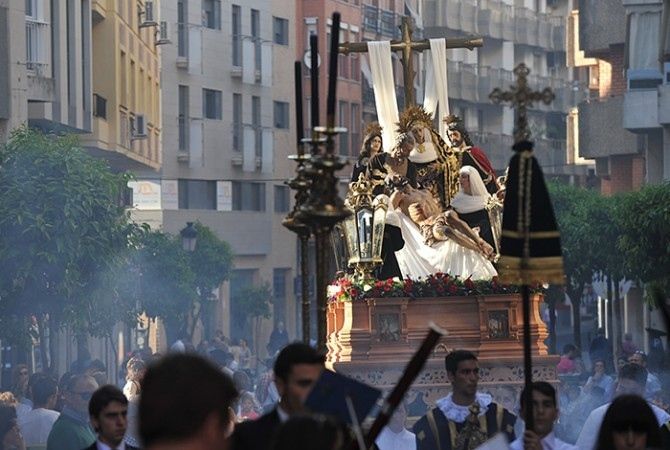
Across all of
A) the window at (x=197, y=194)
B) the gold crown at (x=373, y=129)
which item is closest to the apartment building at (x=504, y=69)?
the window at (x=197, y=194)

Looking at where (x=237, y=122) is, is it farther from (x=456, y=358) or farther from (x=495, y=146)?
(x=456, y=358)

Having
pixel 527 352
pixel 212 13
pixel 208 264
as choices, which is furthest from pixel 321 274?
pixel 212 13

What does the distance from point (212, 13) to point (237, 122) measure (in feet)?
11.4

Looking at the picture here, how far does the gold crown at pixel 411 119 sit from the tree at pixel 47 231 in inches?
251

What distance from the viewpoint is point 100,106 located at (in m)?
43.2

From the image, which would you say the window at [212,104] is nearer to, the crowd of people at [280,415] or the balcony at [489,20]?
the balcony at [489,20]

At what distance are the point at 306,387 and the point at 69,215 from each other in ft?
65.6

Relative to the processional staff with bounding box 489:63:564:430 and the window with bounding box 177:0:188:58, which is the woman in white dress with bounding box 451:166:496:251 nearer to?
the processional staff with bounding box 489:63:564:430

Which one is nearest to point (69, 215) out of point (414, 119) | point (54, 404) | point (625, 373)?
point (414, 119)

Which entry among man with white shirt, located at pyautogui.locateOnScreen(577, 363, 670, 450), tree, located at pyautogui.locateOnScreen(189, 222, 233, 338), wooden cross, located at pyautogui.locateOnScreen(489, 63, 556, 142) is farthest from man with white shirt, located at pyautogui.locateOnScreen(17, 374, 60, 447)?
tree, located at pyautogui.locateOnScreen(189, 222, 233, 338)

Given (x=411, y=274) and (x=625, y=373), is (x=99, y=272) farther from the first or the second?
(x=625, y=373)

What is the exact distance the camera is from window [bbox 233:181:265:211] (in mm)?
69125

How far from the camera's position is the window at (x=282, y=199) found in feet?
237

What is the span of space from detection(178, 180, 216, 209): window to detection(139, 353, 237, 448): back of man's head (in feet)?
196
